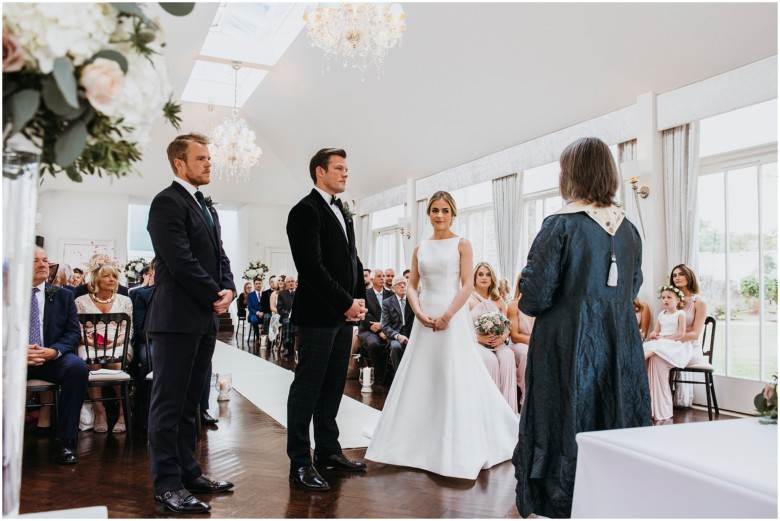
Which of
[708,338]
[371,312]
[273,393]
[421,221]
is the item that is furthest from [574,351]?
[421,221]

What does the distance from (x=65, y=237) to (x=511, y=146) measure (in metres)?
11.5

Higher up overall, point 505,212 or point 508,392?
point 505,212

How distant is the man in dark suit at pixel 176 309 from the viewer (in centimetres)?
267

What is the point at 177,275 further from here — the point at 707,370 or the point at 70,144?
the point at 707,370

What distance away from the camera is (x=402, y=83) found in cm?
916

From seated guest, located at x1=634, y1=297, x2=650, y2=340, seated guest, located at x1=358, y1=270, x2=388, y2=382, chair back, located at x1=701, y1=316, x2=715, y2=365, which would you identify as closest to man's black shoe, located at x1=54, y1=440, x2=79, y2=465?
seated guest, located at x1=358, y1=270, x2=388, y2=382

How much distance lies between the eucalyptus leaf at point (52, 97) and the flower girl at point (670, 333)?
5.70m

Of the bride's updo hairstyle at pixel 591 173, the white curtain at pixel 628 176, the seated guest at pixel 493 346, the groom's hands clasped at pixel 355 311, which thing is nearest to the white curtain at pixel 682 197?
the white curtain at pixel 628 176

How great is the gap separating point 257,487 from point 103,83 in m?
2.75

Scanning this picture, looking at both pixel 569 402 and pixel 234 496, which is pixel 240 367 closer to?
pixel 234 496

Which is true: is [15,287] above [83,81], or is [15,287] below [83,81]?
below

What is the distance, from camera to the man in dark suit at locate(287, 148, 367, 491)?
3.11 m

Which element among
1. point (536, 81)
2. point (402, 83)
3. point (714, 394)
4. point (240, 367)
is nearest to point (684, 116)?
point (536, 81)

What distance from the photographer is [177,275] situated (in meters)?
2.65
